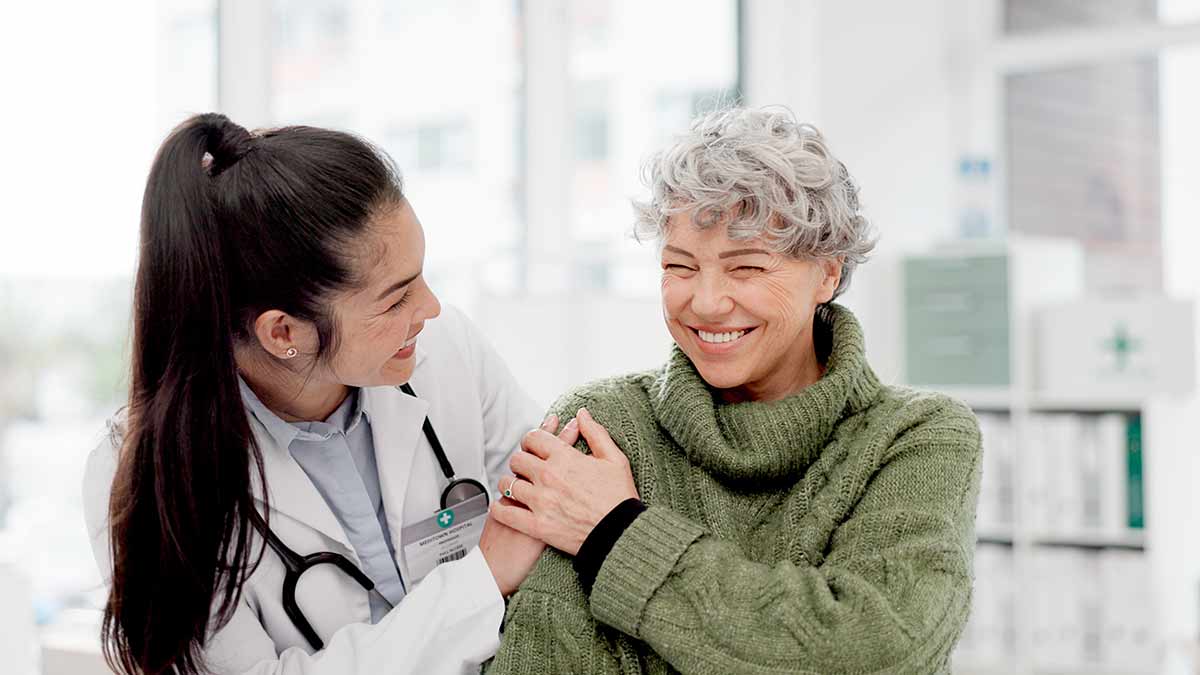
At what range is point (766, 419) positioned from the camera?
160 centimetres

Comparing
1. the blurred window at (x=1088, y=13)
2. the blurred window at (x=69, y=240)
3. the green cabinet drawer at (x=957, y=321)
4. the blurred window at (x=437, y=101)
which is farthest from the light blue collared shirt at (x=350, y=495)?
the blurred window at (x=1088, y=13)

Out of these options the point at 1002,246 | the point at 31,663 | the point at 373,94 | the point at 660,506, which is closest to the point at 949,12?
the point at 1002,246

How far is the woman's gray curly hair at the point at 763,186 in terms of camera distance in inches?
60.4

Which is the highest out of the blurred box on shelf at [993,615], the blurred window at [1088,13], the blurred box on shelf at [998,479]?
the blurred window at [1088,13]

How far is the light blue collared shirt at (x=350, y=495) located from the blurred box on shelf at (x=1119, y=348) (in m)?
2.50

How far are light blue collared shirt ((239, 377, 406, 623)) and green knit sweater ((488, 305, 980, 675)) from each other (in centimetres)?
25

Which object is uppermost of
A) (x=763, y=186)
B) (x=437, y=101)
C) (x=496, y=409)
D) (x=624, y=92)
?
(x=624, y=92)

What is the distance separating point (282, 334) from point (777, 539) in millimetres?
749

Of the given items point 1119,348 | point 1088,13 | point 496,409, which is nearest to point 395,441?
point 496,409

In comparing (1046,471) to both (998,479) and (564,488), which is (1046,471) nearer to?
(998,479)

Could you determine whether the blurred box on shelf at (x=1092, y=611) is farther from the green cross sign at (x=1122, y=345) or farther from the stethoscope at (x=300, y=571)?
the stethoscope at (x=300, y=571)

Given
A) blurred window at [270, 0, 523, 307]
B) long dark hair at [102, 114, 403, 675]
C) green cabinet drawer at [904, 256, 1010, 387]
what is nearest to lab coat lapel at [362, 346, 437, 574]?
long dark hair at [102, 114, 403, 675]

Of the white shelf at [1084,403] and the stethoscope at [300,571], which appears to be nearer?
the stethoscope at [300,571]

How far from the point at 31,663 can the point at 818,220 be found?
149 centimetres
